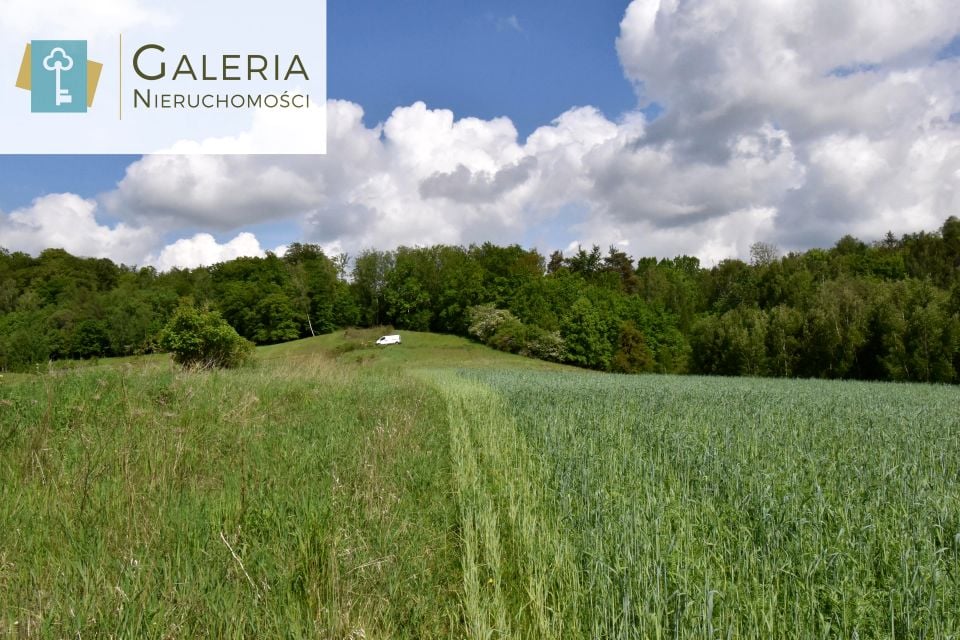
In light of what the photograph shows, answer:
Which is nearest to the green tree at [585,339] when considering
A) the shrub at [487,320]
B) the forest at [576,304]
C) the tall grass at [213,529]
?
the forest at [576,304]

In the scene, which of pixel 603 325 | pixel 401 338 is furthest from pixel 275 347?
pixel 603 325

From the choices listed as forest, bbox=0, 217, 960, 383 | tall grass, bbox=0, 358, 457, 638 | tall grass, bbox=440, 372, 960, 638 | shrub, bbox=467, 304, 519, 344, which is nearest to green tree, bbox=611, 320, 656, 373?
forest, bbox=0, 217, 960, 383

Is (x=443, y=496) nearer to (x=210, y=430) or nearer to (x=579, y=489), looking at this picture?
(x=579, y=489)

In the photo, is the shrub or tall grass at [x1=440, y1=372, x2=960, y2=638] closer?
tall grass at [x1=440, y1=372, x2=960, y2=638]

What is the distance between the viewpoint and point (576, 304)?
64750 millimetres

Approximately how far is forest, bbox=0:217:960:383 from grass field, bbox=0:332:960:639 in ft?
121

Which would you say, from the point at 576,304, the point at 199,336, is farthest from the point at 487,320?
the point at 199,336

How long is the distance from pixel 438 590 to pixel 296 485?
2.07 meters

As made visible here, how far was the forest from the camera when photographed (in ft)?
135

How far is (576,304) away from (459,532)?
6148cm

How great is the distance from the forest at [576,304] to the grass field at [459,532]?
121 ft

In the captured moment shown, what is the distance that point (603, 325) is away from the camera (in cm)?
6475

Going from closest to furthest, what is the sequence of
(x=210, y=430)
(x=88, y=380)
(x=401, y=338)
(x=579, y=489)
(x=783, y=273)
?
1. (x=579, y=489)
2. (x=210, y=430)
3. (x=88, y=380)
4. (x=783, y=273)
5. (x=401, y=338)

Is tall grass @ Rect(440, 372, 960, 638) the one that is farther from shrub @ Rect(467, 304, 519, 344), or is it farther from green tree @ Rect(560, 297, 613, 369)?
shrub @ Rect(467, 304, 519, 344)
